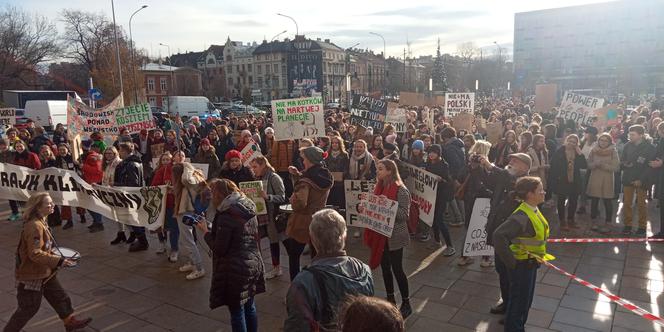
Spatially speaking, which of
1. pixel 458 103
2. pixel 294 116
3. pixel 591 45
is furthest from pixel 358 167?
pixel 591 45

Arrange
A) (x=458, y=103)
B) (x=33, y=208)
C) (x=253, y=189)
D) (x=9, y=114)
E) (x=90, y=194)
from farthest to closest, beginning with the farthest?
(x=9, y=114) → (x=458, y=103) → (x=90, y=194) → (x=253, y=189) → (x=33, y=208)

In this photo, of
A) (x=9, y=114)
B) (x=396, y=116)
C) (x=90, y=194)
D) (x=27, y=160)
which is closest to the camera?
(x=90, y=194)

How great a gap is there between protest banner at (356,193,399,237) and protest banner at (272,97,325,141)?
5.07 meters

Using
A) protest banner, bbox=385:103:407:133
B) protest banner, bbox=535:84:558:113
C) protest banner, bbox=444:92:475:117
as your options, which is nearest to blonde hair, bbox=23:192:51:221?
protest banner, bbox=385:103:407:133

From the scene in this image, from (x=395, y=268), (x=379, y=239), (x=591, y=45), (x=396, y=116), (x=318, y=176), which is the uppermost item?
(x=591, y=45)

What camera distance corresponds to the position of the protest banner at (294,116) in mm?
10273

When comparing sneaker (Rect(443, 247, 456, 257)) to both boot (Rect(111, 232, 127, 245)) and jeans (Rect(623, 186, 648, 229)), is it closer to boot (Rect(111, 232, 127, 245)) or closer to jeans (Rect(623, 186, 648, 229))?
jeans (Rect(623, 186, 648, 229))

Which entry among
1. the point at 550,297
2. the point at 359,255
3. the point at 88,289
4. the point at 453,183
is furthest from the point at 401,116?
the point at 88,289

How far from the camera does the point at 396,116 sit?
44.0 feet

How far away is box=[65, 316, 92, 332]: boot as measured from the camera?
16.8ft

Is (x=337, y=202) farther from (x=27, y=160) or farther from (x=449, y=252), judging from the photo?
(x=27, y=160)

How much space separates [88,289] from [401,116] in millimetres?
9122

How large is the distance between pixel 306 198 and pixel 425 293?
80.0 inches

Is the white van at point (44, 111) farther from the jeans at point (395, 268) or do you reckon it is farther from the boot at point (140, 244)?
the jeans at point (395, 268)
